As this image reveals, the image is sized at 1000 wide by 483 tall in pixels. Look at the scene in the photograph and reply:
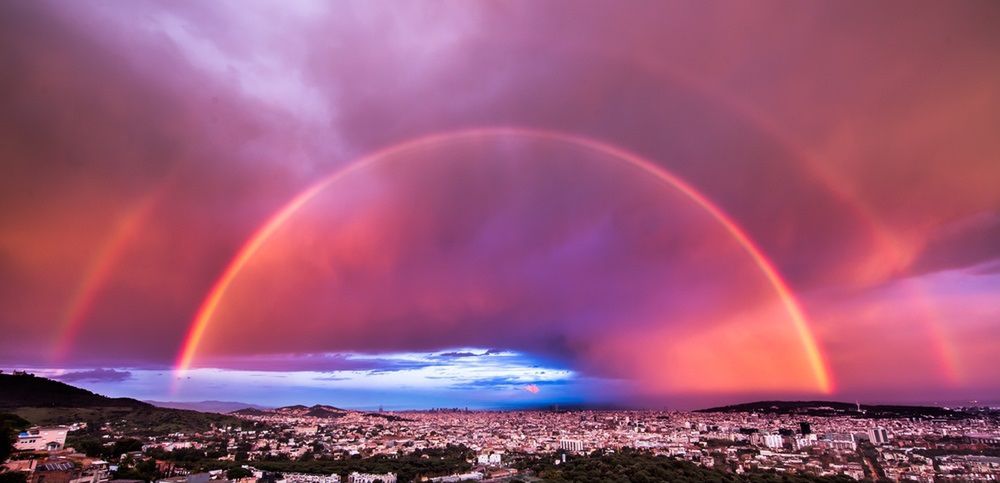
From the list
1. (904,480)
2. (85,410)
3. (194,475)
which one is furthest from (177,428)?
(904,480)

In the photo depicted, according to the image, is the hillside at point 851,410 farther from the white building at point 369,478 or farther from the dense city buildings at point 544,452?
the white building at point 369,478

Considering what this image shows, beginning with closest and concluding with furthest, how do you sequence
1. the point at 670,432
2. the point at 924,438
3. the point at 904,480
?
1. the point at 904,480
2. the point at 924,438
3. the point at 670,432

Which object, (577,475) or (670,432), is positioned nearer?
(577,475)

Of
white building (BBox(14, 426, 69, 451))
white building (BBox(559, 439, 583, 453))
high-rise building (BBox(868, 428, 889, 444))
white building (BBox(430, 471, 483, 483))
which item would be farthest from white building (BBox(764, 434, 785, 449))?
white building (BBox(14, 426, 69, 451))

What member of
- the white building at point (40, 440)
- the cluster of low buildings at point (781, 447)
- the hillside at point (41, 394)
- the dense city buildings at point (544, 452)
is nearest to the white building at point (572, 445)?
the cluster of low buildings at point (781, 447)

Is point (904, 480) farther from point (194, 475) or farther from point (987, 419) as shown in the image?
point (987, 419)

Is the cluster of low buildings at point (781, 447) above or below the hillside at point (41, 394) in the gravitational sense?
below
